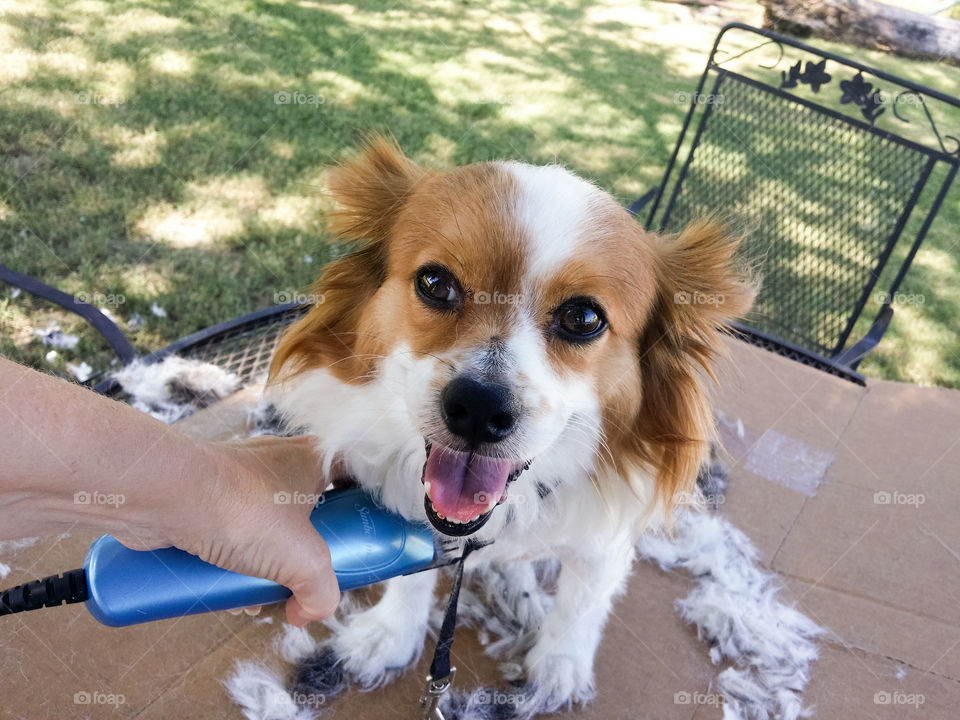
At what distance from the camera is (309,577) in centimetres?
162

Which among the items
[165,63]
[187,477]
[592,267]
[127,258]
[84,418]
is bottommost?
[127,258]

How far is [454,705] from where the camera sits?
2.25 m

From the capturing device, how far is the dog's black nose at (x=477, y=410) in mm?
A: 1624

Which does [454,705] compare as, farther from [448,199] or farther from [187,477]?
[448,199]

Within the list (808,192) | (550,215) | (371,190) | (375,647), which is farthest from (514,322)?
(808,192)

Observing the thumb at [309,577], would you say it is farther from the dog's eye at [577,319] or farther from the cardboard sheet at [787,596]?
the dog's eye at [577,319]

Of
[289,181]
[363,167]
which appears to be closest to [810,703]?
[363,167]

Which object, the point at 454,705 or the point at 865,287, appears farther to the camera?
the point at 865,287

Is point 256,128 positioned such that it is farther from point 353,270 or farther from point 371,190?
point 353,270

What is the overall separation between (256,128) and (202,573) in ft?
14.9

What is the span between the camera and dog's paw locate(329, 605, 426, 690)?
89.0 inches

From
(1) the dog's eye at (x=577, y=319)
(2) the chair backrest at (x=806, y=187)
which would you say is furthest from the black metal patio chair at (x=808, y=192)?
(1) the dog's eye at (x=577, y=319)

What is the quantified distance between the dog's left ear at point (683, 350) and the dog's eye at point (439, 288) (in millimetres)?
593

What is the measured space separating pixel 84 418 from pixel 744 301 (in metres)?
1.78
